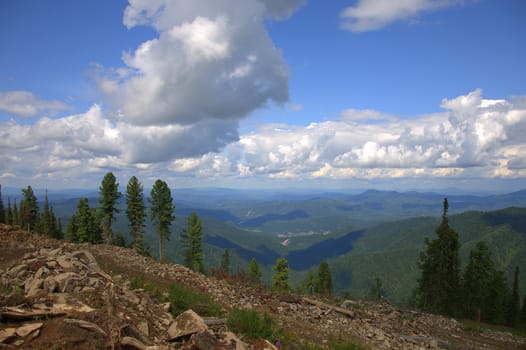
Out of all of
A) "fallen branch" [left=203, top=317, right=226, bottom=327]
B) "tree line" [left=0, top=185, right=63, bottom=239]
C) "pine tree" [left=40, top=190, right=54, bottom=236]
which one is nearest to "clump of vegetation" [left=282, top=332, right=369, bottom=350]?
"fallen branch" [left=203, top=317, right=226, bottom=327]

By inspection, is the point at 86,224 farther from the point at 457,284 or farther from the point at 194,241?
the point at 457,284

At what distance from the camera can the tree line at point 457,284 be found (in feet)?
110

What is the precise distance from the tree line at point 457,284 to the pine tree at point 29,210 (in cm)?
6730

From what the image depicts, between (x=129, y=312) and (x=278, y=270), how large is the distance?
151ft

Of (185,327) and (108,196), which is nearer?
(185,327)

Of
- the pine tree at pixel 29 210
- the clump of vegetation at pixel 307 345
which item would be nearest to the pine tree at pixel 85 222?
the pine tree at pixel 29 210

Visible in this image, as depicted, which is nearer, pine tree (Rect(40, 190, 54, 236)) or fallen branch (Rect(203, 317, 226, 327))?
fallen branch (Rect(203, 317, 226, 327))

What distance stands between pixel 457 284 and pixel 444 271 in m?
2.89

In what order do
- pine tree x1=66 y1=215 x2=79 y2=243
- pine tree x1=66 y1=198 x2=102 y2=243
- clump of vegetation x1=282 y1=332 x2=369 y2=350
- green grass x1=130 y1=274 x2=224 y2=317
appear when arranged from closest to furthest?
clump of vegetation x1=282 y1=332 x2=369 y2=350 < green grass x1=130 y1=274 x2=224 y2=317 < pine tree x1=66 y1=198 x2=102 y2=243 < pine tree x1=66 y1=215 x2=79 y2=243

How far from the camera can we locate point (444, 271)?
33.2 meters

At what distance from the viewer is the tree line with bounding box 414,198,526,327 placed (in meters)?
33.5

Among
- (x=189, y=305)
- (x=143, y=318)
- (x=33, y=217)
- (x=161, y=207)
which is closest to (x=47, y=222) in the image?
(x=33, y=217)

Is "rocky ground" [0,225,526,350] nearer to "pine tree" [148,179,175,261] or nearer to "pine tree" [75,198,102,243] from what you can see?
"pine tree" [148,179,175,261]

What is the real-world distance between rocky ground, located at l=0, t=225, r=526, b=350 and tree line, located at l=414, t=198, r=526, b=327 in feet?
51.2
